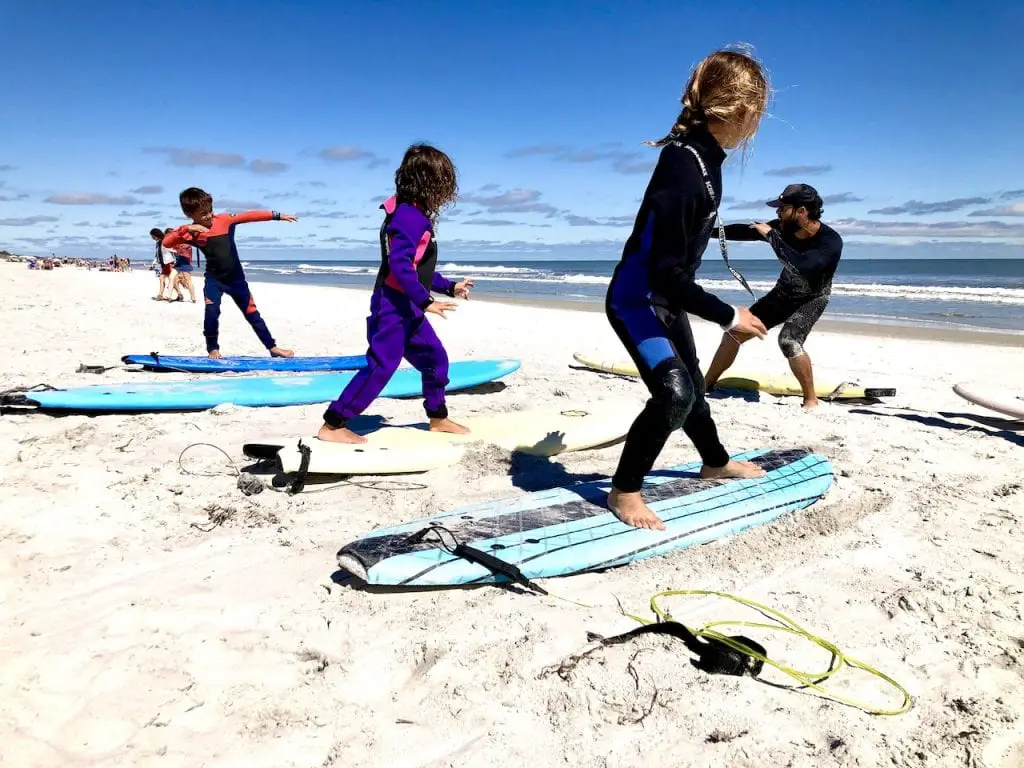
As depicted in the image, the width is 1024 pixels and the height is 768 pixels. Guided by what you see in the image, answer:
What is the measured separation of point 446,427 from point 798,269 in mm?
3378

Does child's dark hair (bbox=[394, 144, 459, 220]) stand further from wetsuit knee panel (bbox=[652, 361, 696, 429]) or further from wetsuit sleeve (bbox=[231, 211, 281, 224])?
wetsuit sleeve (bbox=[231, 211, 281, 224])

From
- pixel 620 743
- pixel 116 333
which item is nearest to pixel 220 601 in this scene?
pixel 620 743

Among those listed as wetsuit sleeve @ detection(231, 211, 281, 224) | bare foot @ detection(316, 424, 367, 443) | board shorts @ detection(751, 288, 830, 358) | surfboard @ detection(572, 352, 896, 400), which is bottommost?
bare foot @ detection(316, 424, 367, 443)

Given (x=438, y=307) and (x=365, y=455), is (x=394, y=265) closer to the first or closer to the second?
(x=438, y=307)

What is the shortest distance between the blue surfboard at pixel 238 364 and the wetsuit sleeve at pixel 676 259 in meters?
4.57

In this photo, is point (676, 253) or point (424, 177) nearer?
point (676, 253)

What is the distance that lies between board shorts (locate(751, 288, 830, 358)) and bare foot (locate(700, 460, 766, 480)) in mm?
2519

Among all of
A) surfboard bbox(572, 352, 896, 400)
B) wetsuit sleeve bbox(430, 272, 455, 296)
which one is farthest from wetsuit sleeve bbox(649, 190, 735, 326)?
surfboard bbox(572, 352, 896, 400)

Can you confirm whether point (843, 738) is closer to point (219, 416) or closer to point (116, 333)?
point (219, 416)

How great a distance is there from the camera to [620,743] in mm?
1918

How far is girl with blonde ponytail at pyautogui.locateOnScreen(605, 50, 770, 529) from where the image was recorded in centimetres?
296

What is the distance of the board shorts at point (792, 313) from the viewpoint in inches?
241

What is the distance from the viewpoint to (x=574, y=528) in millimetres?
3127

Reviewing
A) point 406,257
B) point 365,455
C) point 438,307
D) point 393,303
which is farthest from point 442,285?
point 365,455
